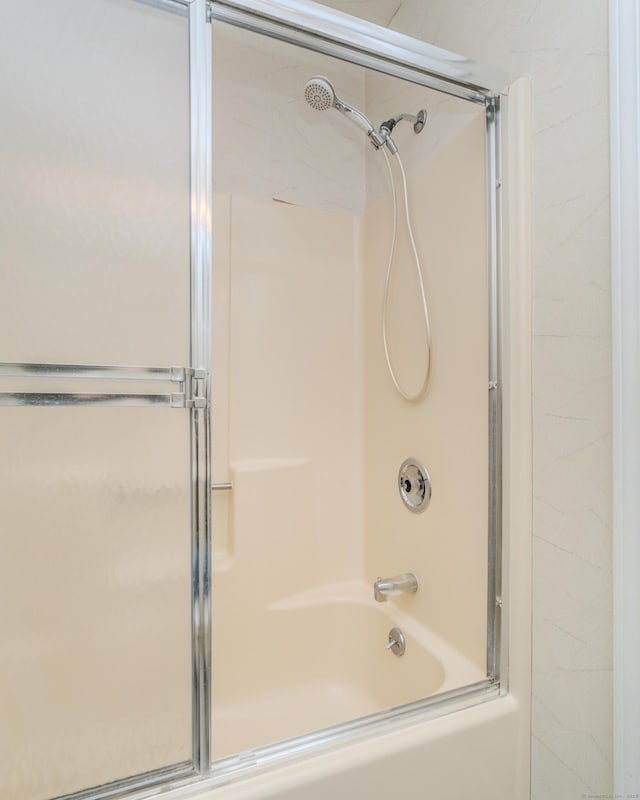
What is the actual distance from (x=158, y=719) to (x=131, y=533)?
321 millimetres

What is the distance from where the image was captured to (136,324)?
792 mm

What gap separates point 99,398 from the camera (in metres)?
0.77

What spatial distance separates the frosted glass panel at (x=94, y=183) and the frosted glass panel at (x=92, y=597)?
140 millimetres

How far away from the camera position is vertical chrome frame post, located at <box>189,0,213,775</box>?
827mm

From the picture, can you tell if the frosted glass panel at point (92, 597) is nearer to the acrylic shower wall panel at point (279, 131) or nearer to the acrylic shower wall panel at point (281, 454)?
the acrylic shower wall panel at point (281, 454)

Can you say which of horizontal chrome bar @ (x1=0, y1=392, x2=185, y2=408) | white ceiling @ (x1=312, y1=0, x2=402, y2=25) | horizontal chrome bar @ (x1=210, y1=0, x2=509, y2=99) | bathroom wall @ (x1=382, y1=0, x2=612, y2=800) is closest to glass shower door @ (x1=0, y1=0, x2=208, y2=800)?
horizontal chrome bar @ (x1=0, y1=392, x2=185, y2=408)

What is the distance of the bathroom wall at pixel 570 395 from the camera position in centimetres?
92

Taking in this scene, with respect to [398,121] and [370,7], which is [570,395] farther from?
[370,7]

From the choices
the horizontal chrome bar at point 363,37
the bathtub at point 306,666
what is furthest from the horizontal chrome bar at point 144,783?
the horizontal chrome bar at point 363,37

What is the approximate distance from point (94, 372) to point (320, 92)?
3.56 ft

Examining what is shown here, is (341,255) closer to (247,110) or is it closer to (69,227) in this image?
(247,110)

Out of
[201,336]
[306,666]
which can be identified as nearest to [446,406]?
[201,336]

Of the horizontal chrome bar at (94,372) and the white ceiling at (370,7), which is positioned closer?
the horizontal chrome bar at (94,372)

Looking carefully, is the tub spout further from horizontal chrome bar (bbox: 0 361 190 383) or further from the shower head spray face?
the shower head spray face
